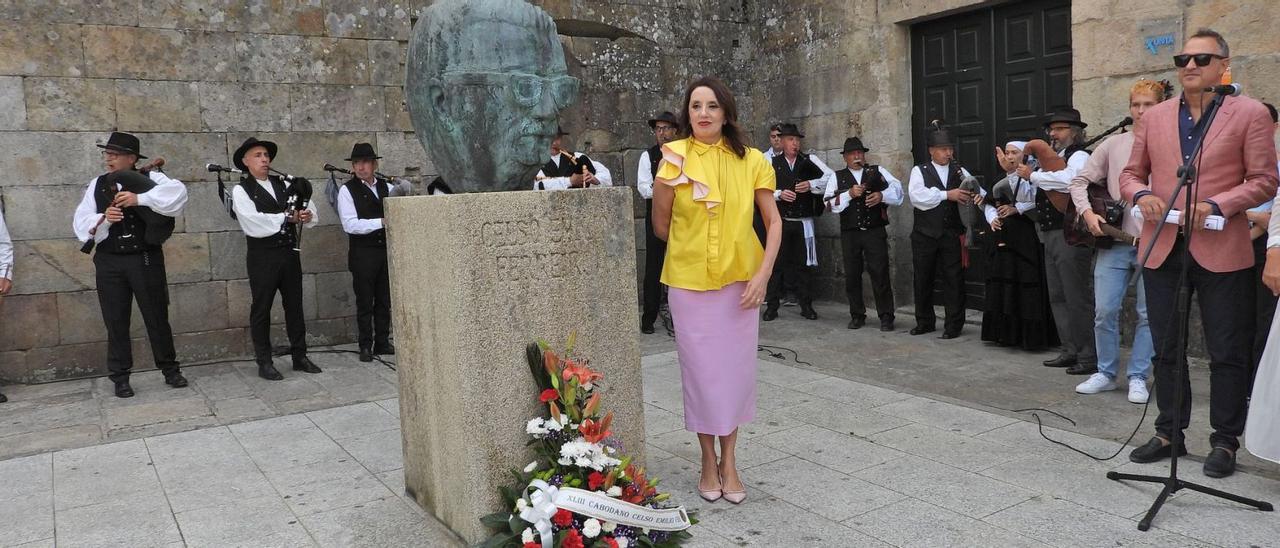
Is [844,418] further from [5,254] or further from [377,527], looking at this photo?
[5,254]

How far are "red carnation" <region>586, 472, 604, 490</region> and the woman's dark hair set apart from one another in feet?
4.52

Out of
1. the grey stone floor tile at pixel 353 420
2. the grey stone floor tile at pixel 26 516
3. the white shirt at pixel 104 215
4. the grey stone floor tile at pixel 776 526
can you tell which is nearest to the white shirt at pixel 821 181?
the grey stone floor tile at pixel 353 420

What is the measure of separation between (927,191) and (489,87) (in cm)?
513

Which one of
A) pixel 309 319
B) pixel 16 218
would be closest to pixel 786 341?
pixel 309 319

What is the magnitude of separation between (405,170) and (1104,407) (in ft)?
18.6

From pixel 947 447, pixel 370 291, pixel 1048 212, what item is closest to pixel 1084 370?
pixel 1048 212

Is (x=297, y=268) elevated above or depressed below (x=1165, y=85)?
below

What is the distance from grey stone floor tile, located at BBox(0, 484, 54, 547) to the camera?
378cm

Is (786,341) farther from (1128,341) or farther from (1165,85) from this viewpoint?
(1165,85)

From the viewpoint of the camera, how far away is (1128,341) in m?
7.00

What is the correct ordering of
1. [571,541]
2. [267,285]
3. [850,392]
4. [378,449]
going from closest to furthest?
[571,541] → [378,449] → [850,392] → [267,285]

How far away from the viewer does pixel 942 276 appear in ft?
26.0

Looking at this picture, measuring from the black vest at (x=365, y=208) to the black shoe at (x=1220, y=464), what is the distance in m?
5.60

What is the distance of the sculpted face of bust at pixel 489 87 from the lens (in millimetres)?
3473
